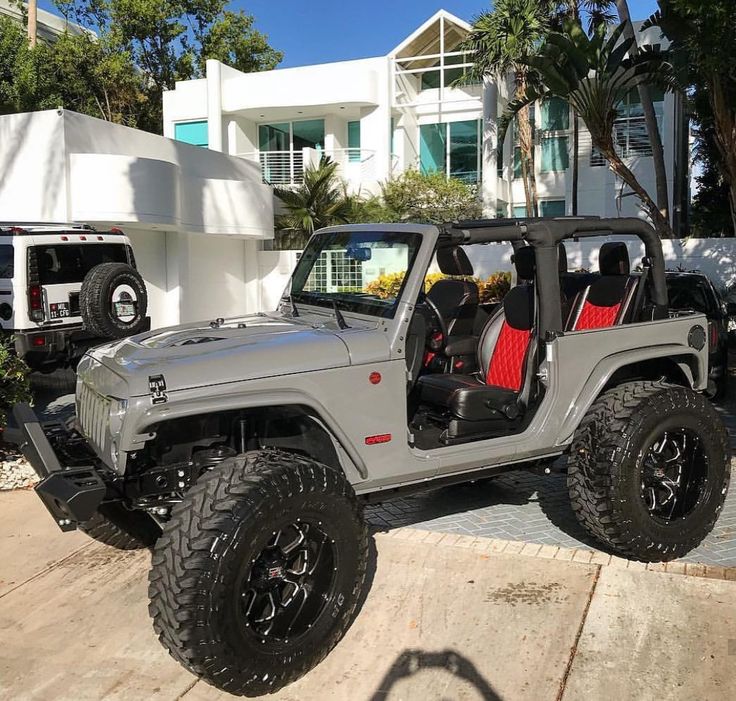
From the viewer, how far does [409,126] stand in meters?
26.9

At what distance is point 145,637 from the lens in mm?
4012

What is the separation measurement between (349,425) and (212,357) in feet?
2.41

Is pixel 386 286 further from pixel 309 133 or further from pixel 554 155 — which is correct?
pixel 309 133

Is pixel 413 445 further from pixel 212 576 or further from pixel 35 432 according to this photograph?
pixel 35 432

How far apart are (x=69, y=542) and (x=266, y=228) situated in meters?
15.8

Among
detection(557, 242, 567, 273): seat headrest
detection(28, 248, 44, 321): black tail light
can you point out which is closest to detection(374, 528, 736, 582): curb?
detection(557, 242, 567, 273): seat headrest

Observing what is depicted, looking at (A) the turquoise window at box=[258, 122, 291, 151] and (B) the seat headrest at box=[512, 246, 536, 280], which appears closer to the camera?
(B) the seat headrest at box=[512, 246, 536, 280]

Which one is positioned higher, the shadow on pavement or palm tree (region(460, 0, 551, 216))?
palm tree (region(460, 0, 551, 216))

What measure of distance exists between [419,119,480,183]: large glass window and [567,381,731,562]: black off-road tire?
22.5 metres

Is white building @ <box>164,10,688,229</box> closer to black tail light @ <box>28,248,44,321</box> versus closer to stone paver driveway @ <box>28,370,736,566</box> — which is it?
black tail light @ <box>28,248,44,321</box>

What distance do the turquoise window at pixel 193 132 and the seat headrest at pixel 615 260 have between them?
932 inches

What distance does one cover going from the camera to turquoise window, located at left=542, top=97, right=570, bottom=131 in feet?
85.1

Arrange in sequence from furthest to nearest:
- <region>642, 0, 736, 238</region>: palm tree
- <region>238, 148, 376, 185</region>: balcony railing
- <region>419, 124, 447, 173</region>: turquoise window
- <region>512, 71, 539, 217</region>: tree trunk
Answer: <region>419, 124, 447, 173</region>: turquoise window < <region>238, 148, 376, 185</region>: balcony railing < <region>512, 71, 539, 217</region>: tree trunk < <region>642, 0, 736, 238</region>: palm tree

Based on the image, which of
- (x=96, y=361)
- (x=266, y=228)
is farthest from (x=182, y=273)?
(x=96, y=361)
